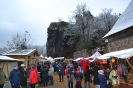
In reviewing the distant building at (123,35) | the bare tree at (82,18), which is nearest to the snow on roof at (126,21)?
the distant building at (123,35)

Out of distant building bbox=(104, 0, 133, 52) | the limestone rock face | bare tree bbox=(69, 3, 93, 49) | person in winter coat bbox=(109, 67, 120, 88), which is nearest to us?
person in winter coat bbox=(109, 67, 120, 88)

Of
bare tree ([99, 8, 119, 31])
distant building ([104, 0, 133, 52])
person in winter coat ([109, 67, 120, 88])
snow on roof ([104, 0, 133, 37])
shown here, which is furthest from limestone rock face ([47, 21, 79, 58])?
person in winter coat ([109, 67, 120, 88])

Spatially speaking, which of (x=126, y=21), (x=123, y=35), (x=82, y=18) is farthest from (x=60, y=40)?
(x=126, y=21)

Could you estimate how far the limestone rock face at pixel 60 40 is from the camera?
55866mm

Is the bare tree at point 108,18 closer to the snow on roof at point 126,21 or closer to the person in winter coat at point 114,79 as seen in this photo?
the snow on roof at point 126,21

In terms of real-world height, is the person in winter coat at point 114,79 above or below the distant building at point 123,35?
below

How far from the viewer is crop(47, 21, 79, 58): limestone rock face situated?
183 feet

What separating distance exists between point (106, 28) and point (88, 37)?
6.12 meters

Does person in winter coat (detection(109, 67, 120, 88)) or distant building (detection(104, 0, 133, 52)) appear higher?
distant building (detection(104, 0, 133, 52))

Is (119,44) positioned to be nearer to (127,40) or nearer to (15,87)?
(127,40)

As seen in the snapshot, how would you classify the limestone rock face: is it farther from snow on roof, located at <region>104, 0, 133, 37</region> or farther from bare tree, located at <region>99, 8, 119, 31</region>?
snow on roof, located at <region>104, 0, 133, 37</region>

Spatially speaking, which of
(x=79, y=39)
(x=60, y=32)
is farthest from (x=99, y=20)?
(x=60, y=32)

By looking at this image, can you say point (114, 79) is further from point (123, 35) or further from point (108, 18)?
point (108, 18)

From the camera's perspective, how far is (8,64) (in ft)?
53.3
